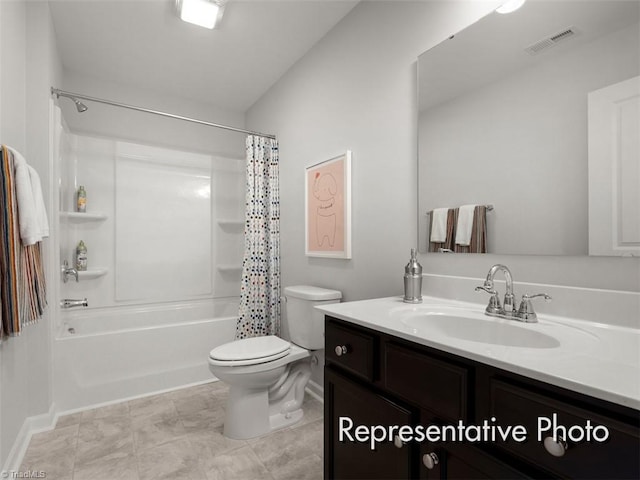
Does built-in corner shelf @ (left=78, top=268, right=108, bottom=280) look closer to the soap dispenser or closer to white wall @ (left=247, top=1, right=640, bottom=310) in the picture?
white wall @ (left=247, top=1, right=640, bottom=310)

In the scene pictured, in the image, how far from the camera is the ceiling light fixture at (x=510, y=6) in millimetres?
1302

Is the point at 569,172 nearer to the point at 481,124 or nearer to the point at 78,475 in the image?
the point at 481,124


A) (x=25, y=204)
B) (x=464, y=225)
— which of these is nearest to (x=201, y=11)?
(x=25, y=204)

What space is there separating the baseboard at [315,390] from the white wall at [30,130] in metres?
1.65

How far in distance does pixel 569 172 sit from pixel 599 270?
341 mm

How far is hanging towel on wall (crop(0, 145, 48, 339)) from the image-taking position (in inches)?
54.8

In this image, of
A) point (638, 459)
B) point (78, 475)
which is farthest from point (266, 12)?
point (78, 475)

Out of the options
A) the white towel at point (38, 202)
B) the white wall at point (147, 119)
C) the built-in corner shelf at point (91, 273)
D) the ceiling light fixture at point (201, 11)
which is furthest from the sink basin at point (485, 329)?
the white wall at point (147, 119)

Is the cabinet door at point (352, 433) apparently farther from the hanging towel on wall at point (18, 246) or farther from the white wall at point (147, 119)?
the white wall at point (147, 119)

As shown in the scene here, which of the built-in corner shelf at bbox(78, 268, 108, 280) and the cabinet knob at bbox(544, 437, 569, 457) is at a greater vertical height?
the built-in corner shelf at bbox(78, 268, 108, 280)

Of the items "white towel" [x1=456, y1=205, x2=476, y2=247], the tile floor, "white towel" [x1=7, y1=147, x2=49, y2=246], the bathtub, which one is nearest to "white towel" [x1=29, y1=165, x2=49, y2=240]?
"white towel" [x1=7, y1=147, x2=49, y2=246]

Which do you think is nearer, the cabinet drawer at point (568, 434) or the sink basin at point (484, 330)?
the cabinet drawer at point (568, 434)

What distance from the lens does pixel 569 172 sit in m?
1.15

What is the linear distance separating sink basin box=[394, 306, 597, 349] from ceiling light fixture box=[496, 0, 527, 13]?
1.19m
